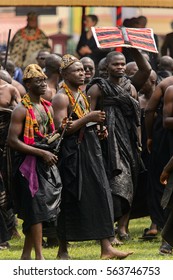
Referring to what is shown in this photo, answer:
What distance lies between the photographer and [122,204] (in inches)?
590

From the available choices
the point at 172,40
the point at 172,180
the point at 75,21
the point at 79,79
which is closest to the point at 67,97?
the point at 79,79

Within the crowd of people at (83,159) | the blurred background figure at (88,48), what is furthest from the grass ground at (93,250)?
the blurred background figure at (88,48)

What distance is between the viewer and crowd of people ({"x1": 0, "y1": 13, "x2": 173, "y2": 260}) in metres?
12.9

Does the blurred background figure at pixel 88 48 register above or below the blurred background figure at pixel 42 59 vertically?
below

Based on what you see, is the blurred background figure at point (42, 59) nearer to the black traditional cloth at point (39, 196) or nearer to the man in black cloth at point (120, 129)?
the man in black cloth at point (120, 129)

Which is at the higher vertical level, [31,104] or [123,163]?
[31,104]

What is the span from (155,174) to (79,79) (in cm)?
221

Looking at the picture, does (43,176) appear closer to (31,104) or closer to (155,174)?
(31,104)

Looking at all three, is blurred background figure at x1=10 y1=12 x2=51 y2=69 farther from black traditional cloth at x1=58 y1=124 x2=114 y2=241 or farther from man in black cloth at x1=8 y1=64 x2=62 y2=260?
man in black cloth at x1=8 y1=64 x2=62 y2=260

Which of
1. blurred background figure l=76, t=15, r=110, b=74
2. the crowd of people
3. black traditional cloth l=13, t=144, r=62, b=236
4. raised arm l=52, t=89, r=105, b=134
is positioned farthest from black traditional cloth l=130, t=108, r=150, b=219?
blurred background figure l=76, t=15, r=110, b=74

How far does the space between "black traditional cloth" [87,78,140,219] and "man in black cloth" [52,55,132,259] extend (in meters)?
1.26

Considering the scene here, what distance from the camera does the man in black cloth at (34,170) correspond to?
12.8 m

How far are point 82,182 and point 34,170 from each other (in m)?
0.69

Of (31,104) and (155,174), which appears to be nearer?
(31,104)
